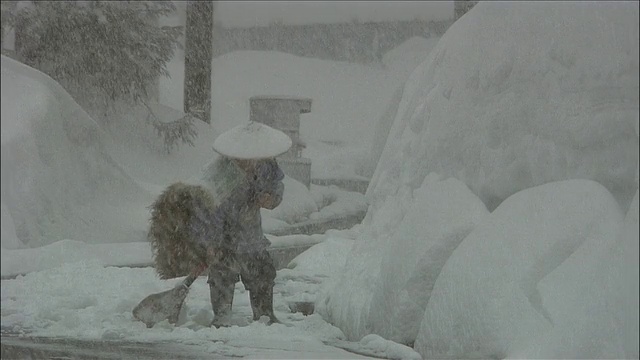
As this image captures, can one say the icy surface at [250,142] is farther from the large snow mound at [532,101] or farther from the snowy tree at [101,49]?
the large snow mound at [532,101]

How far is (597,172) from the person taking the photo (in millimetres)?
2766

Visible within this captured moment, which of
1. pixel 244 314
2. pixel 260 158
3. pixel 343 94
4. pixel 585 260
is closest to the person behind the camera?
pixel 585 260

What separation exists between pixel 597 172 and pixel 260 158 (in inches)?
42.3

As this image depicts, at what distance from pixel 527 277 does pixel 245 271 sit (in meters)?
0.94

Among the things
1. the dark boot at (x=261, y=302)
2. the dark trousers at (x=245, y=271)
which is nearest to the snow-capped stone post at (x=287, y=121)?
the dark trousers at (x=245, y=271)

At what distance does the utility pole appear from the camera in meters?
3.08

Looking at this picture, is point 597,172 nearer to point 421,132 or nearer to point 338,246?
point 421,132

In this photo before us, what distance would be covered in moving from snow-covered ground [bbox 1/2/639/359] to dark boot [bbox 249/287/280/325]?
4 centimetres

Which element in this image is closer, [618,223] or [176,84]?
[618,223]

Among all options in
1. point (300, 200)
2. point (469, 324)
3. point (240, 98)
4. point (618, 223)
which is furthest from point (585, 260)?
point (240, 98)

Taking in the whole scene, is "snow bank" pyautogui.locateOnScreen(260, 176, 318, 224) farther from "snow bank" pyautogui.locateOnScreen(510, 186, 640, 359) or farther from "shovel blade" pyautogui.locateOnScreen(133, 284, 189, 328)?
"snow bank" pyautogui.locateOnScreen(510, 186, 640, 359)

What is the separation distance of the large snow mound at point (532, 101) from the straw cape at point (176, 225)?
0.78 metres

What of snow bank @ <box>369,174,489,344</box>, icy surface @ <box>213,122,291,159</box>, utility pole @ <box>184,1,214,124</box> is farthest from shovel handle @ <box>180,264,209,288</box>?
snow bank @ <box>369,174,489,344</box>

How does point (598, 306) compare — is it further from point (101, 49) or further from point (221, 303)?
point (101, 49)
